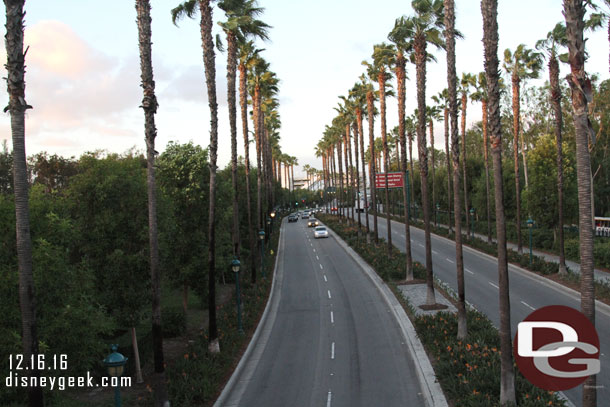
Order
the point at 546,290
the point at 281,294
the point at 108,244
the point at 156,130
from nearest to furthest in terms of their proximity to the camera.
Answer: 1. the point at 156,130
2. the point at 108,244
3. the point at 546,290
4. the point at 281,294

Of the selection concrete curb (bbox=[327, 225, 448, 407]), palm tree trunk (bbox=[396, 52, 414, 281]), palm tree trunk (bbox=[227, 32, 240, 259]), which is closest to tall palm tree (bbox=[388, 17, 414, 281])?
palm tree trunk (bbox=[396, 52, 414, 281])

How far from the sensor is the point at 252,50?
35.9 metres

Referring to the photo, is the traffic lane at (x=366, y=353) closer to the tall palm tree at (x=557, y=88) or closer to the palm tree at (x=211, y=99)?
the palm tree at (x=211, y=99)

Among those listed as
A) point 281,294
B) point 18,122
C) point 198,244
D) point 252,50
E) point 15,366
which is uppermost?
point 252,50

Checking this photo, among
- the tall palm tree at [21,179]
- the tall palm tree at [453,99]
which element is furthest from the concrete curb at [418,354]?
the tall palm tree at [21,179]

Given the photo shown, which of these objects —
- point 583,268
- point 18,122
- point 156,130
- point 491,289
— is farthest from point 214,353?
point 491,289

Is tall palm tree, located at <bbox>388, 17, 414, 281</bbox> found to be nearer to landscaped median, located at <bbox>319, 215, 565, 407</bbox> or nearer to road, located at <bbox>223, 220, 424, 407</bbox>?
road, located at <bbox>223, 220, 424, 407</bbox>

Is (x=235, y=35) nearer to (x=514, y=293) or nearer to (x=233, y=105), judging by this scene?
(x=233, y=105)

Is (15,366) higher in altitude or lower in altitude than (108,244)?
lower

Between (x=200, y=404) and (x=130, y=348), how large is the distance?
754 cm

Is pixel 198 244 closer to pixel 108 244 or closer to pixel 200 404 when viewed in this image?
pixel 108 244

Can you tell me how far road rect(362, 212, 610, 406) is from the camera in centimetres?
1817

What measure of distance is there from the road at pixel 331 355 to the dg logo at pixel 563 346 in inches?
290

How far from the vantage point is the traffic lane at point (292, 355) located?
53.0 feet
